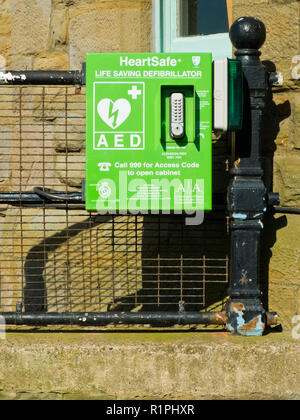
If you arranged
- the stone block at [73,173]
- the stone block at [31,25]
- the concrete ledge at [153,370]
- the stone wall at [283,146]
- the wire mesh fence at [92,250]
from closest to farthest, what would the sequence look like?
the concrete ledge at [153,370], the stone wall at [283,146], the wire mesh fence at [92,250], the stone block at [73,173], the stone block at [31,25]

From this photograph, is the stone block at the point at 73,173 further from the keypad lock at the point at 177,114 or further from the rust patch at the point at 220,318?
the rust patch at the point at 220,318

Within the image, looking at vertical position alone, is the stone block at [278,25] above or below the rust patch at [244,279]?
above

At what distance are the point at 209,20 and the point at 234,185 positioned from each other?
1567 millimetres

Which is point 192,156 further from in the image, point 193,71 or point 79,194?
point 79,194

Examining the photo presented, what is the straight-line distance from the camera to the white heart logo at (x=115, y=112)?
9.07 ft

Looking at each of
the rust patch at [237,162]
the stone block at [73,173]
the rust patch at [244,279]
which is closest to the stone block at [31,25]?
the stone block at [73,173]

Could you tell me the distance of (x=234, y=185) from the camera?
284cm

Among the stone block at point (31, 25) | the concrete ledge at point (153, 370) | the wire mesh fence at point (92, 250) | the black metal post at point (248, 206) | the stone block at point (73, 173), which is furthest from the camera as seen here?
the stone block at point (31, 25)

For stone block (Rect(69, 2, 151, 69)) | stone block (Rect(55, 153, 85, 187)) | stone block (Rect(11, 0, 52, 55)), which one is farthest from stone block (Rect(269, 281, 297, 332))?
stone block (Rect(11, 0, 52, 55))

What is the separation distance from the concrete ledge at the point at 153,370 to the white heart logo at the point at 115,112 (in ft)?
3.16

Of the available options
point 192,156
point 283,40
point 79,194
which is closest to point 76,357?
point 79,194

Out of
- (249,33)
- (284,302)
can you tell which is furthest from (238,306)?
(249,33)

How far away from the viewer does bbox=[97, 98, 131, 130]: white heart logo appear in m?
2.76
